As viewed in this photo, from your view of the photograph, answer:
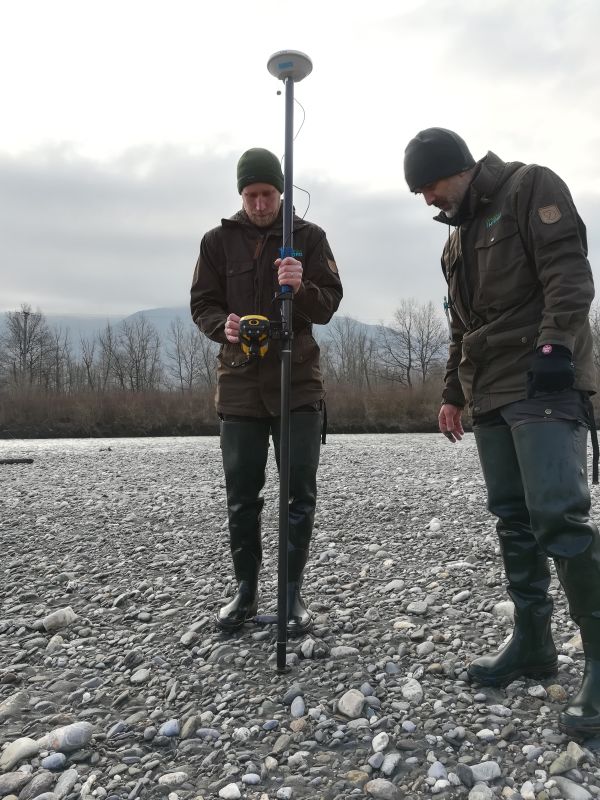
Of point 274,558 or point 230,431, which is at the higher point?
point 230,431

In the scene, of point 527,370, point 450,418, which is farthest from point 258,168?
point 527,370

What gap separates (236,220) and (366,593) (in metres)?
3.04

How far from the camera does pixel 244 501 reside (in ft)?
13.3

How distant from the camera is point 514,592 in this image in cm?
334

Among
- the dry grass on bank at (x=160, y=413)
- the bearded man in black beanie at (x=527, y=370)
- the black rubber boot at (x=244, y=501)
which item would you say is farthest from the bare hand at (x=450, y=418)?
the dry grass on bank at (x=160, y=413)

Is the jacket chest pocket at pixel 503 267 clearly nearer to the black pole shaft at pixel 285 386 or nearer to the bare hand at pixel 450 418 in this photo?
the bare hand at pixel 450 418

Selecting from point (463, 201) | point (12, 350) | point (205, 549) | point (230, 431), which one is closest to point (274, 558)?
point (205, 549)

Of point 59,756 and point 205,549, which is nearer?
point 59,756

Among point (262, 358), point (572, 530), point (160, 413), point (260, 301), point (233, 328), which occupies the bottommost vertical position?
point (572, 530)

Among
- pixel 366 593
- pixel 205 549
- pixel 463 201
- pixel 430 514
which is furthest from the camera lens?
pixel 430 514

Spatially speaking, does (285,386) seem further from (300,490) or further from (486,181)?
(486,181)

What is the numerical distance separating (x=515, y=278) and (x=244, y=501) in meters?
2.13

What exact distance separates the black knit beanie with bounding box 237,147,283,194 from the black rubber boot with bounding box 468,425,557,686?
77.6 inches

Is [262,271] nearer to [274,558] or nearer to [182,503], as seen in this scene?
[274,558]
